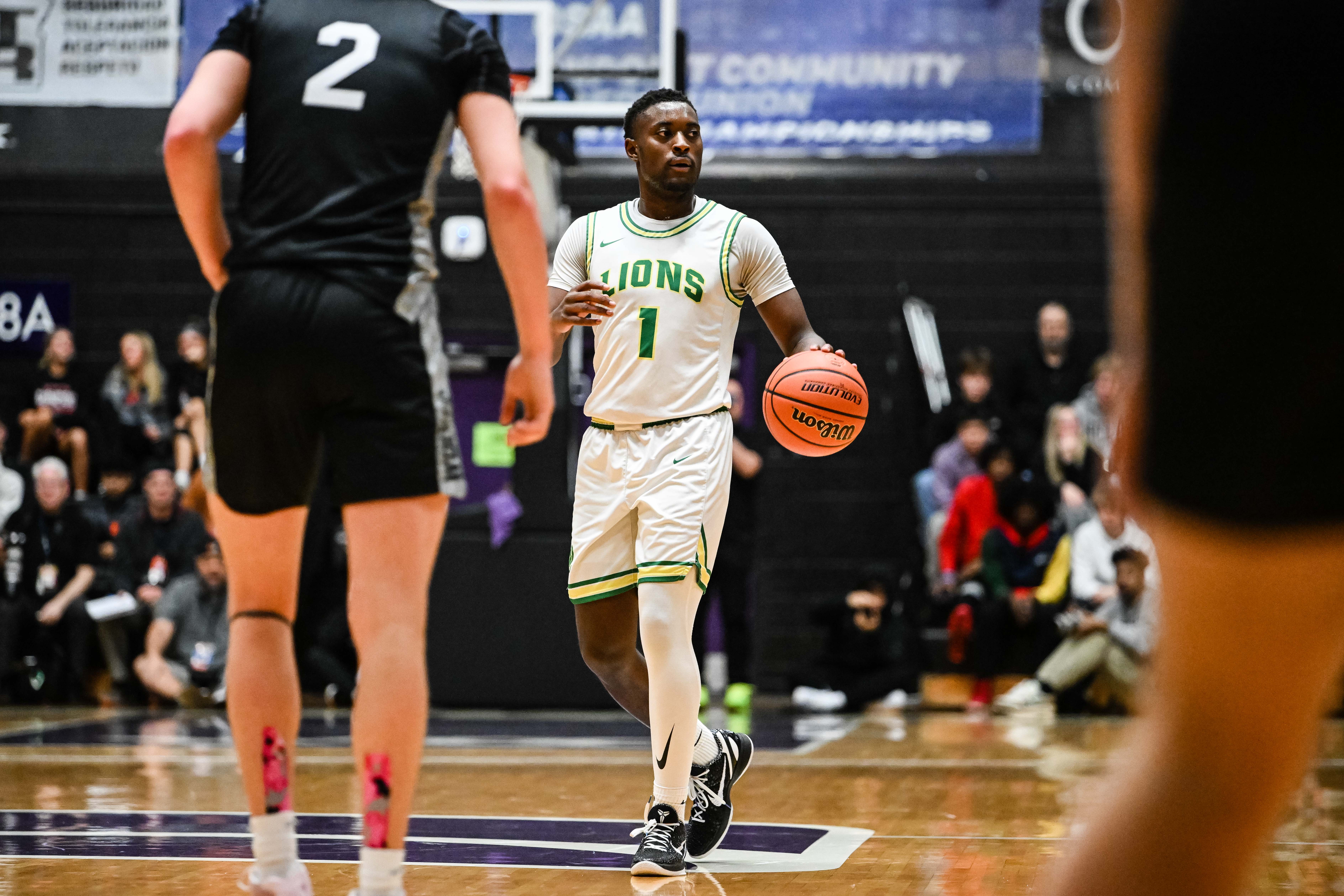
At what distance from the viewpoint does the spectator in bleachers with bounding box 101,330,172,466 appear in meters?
11.9

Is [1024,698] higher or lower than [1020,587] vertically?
lower

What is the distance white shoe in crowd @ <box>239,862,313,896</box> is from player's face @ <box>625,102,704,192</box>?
232 centimetres

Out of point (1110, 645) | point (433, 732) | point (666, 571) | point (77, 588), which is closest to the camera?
point (666, 571)

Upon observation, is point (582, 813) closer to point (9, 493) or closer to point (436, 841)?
point (436, 841)

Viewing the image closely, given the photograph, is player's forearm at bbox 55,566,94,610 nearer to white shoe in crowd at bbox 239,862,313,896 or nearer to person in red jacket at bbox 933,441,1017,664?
person in red jacket at bbox 933,441,1017,664

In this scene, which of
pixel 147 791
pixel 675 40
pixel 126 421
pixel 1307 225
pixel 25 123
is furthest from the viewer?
pixel 25 123

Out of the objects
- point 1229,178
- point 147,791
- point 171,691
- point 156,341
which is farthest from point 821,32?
point 1229,178

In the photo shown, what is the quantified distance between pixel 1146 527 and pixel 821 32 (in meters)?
11.8

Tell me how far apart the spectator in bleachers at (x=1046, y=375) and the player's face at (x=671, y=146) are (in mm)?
7741

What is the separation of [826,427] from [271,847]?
2.13 m

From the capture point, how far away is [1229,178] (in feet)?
4.26

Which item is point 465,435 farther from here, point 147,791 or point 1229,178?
A: point 1229,178

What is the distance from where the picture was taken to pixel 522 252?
9.71ft

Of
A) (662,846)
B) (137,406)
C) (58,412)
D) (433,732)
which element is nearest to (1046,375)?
(433,732)
